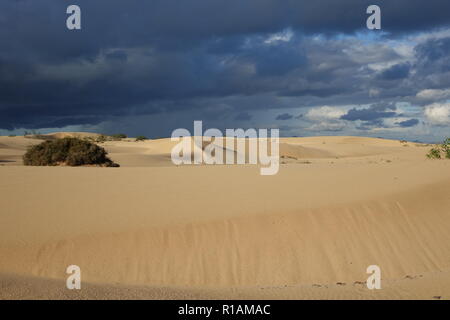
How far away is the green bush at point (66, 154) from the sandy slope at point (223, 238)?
837 centimetres

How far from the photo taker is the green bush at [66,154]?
72.1 feet

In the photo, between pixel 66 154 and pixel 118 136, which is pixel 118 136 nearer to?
pixel 118 136

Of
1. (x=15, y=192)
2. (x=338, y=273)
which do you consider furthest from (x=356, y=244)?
(x=15, y=192)

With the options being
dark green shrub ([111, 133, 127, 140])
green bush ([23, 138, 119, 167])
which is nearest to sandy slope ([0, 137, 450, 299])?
green bush ([23, 138, 119, 167])

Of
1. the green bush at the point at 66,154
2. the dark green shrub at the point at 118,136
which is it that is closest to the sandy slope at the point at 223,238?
the green bush at the point at 66,154

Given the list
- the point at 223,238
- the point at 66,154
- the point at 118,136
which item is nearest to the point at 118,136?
the point at 118,136

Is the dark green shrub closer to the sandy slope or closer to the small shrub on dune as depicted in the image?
the small shrub on dune

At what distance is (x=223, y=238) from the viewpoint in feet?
30.8

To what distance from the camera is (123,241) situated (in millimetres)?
8938

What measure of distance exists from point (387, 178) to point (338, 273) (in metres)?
7.26

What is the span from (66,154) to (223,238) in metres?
15.4
